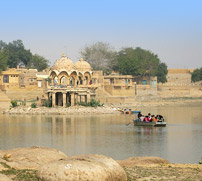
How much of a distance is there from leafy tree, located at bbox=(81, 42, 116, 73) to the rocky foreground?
2196 inches

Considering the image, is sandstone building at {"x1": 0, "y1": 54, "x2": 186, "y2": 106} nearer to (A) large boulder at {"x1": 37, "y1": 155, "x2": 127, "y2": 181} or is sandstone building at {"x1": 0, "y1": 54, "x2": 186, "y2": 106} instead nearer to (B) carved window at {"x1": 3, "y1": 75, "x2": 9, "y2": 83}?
(B) carved window at {"x1": 3, "y1": 75, "x2": 9, "y2": 83}

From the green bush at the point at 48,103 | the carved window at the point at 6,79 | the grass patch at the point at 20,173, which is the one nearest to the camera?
the grass patch at the point at 20,173

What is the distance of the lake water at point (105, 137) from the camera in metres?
20.0

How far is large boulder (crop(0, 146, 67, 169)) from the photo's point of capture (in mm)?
→ 11681

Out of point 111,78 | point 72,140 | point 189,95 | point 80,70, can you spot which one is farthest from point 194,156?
point 189,95

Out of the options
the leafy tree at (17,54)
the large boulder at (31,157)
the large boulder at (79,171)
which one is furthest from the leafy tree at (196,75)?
the large boulder at (79,171)

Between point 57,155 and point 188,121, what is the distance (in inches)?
990

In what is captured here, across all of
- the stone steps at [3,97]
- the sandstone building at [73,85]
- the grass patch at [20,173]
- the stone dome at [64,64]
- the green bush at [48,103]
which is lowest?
the grass patch at [20,173]

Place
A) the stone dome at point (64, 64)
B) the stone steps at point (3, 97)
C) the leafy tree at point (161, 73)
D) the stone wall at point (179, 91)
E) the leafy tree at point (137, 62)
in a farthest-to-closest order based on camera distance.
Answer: the leafy tree at point (161, 73) → the stone wall at point (179, 91) → the leafy tree at point (137, 62) → the stone steps at point (3, 97) → the stone dome at point (64, 64)

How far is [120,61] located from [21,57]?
15170 millimetres

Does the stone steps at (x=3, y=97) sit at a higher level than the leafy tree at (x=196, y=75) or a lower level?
lower

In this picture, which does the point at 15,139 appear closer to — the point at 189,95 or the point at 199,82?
the point at 189,95

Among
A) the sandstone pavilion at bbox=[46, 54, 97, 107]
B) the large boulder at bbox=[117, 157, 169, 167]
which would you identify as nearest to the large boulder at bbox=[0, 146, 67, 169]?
the large boulder at bbox=[117, 157, 169, 167]

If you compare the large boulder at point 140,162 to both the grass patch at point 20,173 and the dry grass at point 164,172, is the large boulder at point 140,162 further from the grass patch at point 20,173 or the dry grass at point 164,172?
the grass patch at point 20,173
